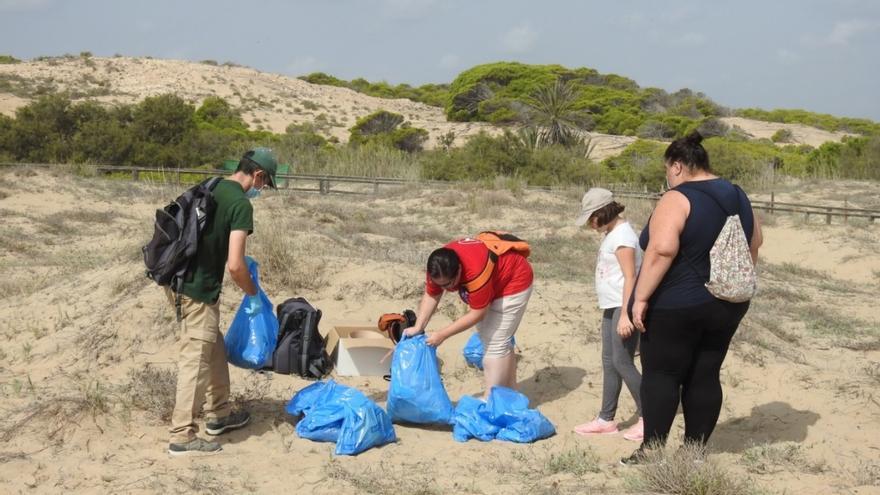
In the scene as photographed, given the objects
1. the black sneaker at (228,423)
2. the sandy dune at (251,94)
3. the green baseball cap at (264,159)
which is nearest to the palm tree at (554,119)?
the sandy dune at (251,94)

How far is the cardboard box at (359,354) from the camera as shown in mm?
6480

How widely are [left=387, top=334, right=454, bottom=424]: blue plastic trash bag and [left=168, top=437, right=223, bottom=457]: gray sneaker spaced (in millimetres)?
1114

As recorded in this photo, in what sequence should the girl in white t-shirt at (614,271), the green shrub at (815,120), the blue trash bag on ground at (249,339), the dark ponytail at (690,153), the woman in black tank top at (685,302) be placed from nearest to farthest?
the woman in black tank top at (685,302) < the dark ponytail at (690,153) < the girl in white t-shirt at (614,271) < the blue trash bag on ground at (249,339) < the green shrub at (815,120)

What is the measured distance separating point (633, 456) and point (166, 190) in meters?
15.0

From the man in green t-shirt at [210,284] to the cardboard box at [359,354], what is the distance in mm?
1792

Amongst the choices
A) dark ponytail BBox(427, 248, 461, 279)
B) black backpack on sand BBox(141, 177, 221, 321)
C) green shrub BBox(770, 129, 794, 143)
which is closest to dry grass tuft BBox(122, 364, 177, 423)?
black backpack on sand BBox(141, 177, 221, 321)

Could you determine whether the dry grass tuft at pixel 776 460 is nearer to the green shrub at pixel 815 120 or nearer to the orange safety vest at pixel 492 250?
the orange safety vest at pixel 492 250

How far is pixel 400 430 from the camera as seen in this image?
5332 millimetres

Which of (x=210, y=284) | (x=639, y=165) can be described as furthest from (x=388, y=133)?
(x=210, y=284)

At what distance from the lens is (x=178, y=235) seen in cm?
445

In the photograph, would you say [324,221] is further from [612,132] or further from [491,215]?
[612,132]

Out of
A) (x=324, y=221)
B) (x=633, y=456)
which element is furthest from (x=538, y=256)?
(x=633, y=456)

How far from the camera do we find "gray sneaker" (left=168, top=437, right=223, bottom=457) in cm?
459

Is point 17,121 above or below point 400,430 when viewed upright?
above
